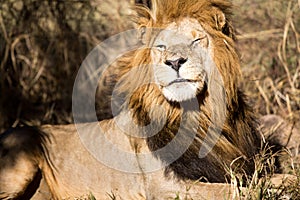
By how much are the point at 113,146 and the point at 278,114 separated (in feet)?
7.67

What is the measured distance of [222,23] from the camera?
4.29 m

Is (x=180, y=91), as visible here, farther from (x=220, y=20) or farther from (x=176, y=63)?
(x=220, y=20)

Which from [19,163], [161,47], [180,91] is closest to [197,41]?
[161,47]

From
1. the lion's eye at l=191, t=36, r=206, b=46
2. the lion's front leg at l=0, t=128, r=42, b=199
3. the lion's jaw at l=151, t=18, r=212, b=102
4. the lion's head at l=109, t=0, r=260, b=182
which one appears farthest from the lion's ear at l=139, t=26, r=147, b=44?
the lion's front leg at l=0, t=128, r=42, b=199

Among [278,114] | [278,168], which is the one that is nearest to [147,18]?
[278,168]

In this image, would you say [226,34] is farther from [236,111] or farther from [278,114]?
[278,114]

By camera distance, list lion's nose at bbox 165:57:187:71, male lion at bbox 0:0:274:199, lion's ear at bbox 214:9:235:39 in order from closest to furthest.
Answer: lion's nose at bbox 165:57:187:71, male lion at bbox 0:0:274:199, lion's ear at bbox 214:9:235:39

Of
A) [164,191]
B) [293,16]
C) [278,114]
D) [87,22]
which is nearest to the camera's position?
[164,191]

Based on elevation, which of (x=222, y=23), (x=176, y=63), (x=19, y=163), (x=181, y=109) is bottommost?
(x=19, y=163)

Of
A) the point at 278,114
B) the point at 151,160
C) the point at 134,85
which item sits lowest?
the point at 278,114

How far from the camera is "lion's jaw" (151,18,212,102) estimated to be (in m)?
4.00

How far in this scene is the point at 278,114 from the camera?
6488mm

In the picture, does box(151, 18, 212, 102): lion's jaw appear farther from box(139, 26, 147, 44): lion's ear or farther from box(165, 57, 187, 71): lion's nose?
box(139, 26, 147, 44): lion's ear

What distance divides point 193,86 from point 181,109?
0.69 ft
